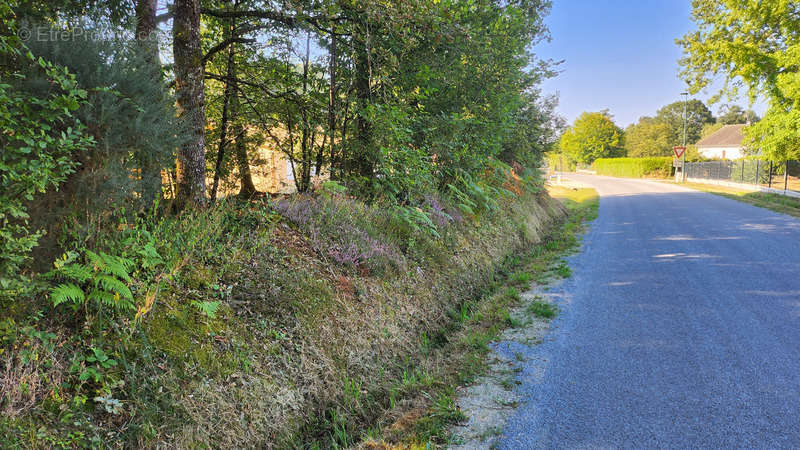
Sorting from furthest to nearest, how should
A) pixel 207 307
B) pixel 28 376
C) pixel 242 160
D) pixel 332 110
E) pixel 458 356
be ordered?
1. pixel 242 160
2. pixel 332 110
3. pixel 458 356
4. pixel 207 307
5. pixel 28 376

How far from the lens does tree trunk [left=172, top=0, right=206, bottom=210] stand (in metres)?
4.75

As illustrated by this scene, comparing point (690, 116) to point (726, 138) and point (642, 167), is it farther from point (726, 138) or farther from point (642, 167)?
point (642, 167)

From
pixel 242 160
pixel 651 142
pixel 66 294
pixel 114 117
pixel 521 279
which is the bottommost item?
pixel 521 279

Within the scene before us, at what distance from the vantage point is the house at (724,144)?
2217 inches

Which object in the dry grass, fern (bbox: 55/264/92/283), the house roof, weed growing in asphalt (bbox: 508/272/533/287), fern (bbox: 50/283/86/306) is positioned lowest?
weed growing in asphalt (bbox: 508/272/533/287)

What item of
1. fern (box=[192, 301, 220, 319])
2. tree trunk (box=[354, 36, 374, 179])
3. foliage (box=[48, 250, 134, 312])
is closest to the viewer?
foliage (box=[48, 250, 134, 312])

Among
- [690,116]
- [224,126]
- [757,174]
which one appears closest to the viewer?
[224,126]

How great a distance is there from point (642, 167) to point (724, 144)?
1927cm

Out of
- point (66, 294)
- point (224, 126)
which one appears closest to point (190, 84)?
point (224, 126)

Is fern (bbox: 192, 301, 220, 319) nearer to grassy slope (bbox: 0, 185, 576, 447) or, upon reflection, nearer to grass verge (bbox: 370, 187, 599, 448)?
grassy slope (bbox: 0, 185, 576, 447)

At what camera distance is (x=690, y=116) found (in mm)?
85375

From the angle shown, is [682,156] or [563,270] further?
[682,156]

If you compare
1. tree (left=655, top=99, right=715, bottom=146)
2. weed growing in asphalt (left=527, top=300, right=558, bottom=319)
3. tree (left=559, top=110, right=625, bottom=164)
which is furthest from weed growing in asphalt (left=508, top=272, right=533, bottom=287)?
tree (left=655, top=99, right=715, bottom=146)

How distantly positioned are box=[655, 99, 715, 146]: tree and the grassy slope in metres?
90.8
